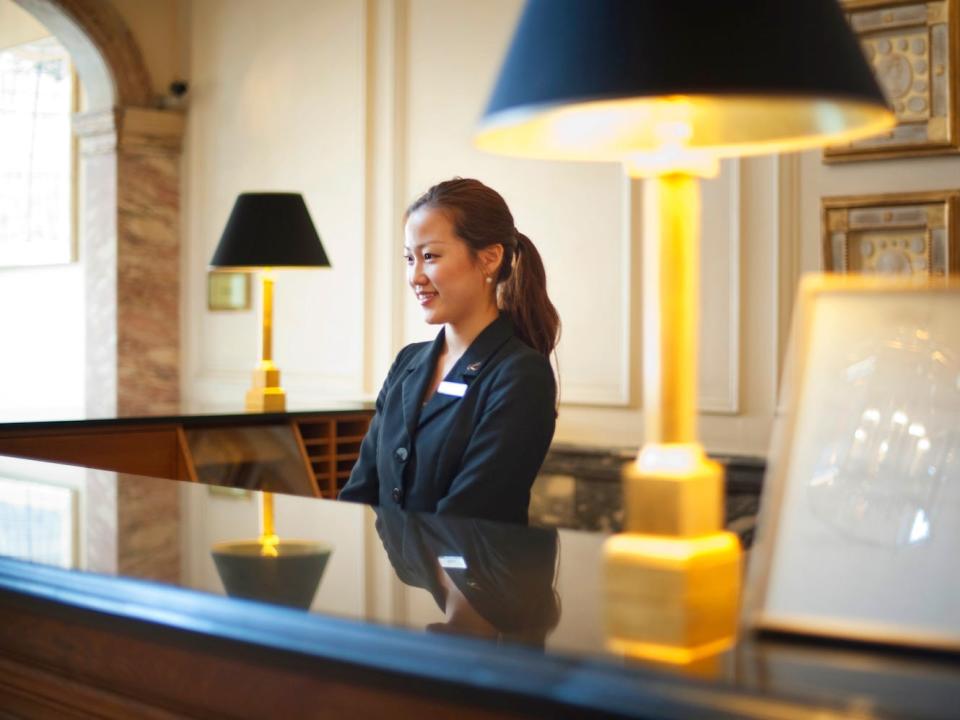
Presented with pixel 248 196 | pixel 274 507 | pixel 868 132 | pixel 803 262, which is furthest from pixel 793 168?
pixel 868 132

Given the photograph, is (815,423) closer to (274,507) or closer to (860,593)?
(860,593)

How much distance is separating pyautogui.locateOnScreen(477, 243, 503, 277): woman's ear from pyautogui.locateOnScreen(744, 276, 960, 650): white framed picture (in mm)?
2157

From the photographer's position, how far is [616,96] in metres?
1.28

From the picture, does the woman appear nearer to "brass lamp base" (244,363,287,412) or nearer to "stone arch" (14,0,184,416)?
"brass lamp base" (244,363,287,412)

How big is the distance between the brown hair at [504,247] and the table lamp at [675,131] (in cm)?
200

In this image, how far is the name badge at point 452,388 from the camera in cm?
334

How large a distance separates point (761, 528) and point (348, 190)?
8.24 m

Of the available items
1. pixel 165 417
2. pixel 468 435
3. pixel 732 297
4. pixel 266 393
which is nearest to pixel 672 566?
pixel 468 435

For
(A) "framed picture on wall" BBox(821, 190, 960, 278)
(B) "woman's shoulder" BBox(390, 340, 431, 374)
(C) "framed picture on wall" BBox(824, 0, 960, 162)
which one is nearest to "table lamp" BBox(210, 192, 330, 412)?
(A) "framed picture on wall" BBox(821, 190, 960, 278)

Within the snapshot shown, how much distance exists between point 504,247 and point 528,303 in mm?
189

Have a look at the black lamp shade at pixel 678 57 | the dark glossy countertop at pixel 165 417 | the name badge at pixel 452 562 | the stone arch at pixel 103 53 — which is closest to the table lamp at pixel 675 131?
the black lamp shade at pixel 678 57

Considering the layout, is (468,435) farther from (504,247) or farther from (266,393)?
(266,393)

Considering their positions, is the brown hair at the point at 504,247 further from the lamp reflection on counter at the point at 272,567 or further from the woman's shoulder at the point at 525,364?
the lamp reflection on counter at the point at 272,567

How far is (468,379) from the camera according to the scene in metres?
3.34
